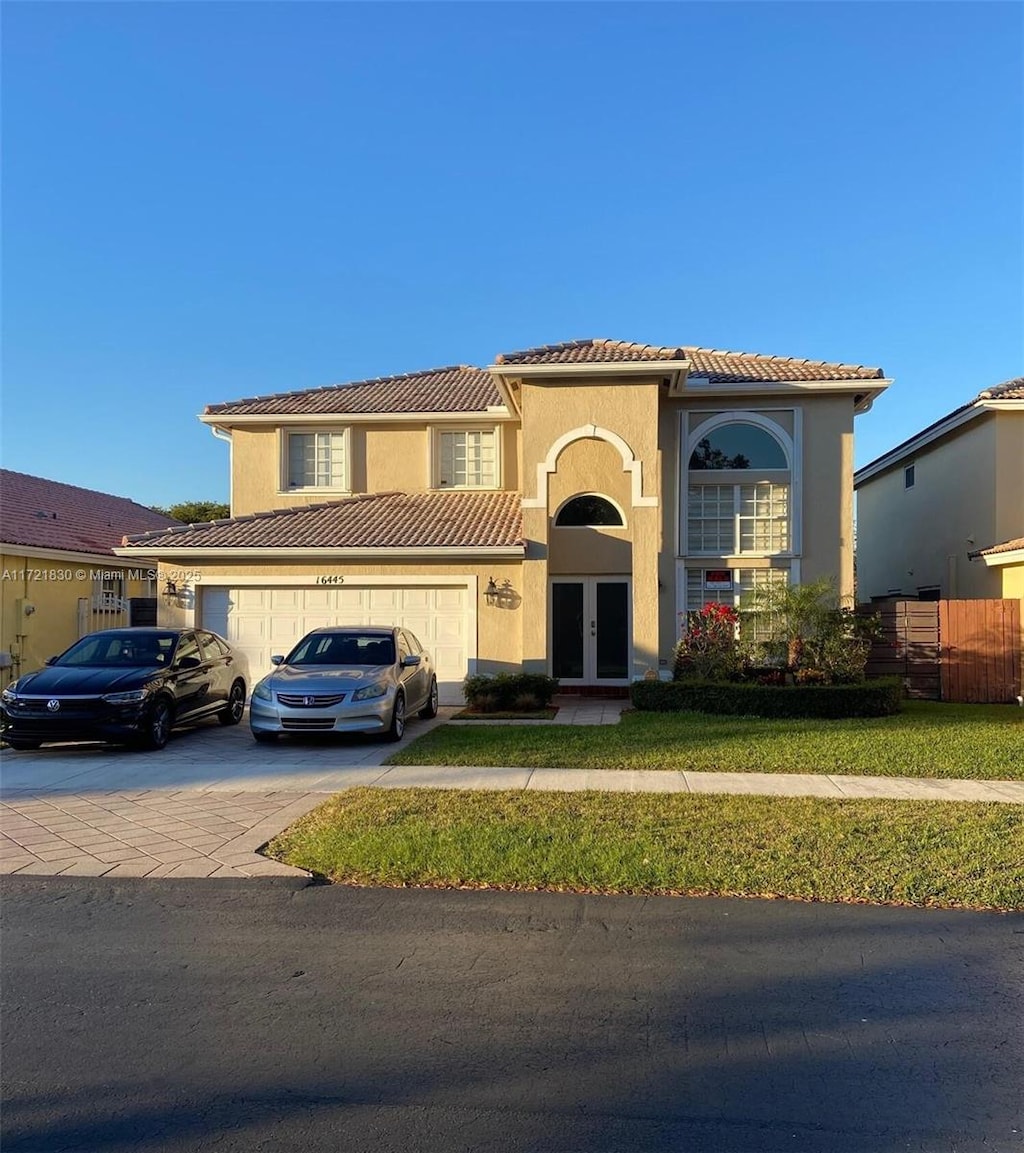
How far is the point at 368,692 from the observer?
1114 centimetres

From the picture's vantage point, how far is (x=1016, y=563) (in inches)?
650

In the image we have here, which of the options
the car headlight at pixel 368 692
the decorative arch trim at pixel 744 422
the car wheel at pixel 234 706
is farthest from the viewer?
the decorative arch trim at pixel 744 422

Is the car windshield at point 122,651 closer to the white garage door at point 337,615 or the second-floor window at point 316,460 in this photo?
the white garage door at point 337,615

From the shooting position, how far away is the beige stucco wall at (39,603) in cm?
1812

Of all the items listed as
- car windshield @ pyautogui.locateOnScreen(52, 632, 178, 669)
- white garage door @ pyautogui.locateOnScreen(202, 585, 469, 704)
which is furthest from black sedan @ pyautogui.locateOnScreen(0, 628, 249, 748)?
white garage door @ pyautogui.locateOnScreen(202, 585, 469, 704)

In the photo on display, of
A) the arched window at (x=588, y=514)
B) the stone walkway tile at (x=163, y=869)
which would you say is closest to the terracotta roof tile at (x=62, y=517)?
the arched window at (x=588, y=514)

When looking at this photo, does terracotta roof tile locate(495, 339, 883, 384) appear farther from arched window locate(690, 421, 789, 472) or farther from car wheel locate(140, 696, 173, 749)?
car wheel locate(140, 696, 173, 749)

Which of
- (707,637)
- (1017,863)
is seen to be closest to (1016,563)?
(707,637)

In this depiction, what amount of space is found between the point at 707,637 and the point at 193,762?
8.55 metres

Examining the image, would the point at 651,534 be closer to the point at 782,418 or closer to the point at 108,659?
the point at 782,418

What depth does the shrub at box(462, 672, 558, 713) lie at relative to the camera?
1412 cm

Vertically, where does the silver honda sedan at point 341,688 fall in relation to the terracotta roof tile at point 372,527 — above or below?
below

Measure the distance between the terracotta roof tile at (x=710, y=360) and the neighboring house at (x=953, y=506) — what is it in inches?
134

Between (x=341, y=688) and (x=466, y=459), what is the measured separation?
9272mm
